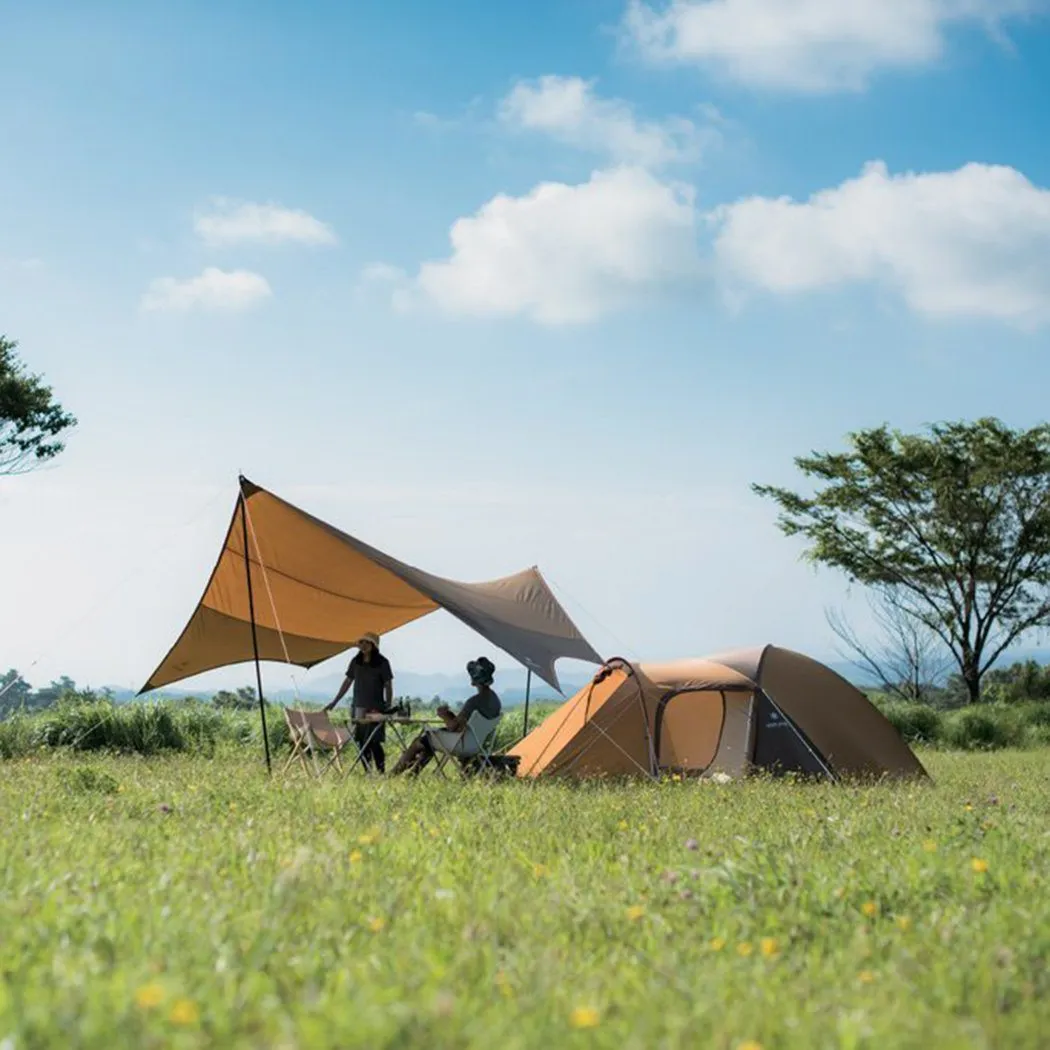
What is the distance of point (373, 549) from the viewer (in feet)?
35.0

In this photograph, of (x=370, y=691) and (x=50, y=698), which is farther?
(x=50, y=698)

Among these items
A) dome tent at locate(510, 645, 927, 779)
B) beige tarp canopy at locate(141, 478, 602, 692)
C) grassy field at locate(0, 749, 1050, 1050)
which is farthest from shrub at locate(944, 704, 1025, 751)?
grassy field at locate(0, 749, 1050, 1050)

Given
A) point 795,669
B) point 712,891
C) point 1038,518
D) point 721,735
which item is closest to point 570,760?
point 721,735

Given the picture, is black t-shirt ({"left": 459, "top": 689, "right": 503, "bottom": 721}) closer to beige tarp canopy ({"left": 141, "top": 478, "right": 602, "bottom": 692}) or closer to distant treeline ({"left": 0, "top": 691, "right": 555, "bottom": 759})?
beige tarp canopy ({"left": 141, "top": 478, "right": 602, "bottom": 692})

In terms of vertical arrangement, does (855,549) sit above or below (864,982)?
above

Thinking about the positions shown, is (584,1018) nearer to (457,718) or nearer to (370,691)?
(457,718)

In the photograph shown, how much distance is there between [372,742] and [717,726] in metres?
3.09

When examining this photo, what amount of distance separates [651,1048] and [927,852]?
2948mm

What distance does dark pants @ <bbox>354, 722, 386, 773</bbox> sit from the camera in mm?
11297

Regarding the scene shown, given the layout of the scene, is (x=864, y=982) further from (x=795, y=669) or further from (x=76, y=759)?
(x=76, y=759)

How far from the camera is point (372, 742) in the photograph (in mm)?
11352

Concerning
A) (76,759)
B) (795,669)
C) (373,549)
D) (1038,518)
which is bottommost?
(76,759)

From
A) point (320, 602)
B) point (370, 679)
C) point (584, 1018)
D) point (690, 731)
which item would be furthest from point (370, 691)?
point (584, 1018)

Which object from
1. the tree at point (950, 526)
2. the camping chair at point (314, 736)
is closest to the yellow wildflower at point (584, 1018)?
the camping chair at point (314, 736)
